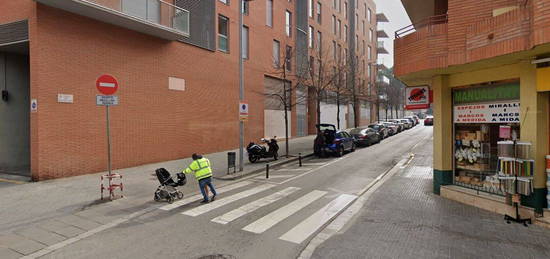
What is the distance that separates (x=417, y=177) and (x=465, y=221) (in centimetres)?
485

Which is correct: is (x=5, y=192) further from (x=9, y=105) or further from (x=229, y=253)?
(x=229, y=253)

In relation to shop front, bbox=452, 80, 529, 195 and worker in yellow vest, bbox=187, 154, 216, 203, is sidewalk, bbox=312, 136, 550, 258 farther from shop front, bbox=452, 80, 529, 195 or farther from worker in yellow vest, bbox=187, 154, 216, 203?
worker in yellow vest, bbox=187, 154, 216, 203

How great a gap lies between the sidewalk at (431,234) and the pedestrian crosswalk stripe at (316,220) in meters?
0.50

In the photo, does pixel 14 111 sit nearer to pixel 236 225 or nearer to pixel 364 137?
pixel 236 225

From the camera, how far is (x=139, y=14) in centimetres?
1230

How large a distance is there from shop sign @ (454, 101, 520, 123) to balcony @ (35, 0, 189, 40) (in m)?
11.9

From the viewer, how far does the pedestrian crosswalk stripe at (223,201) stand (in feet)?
23.0

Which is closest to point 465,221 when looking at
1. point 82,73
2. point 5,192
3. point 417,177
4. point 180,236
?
point 417,177

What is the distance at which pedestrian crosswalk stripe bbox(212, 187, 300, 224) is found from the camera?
647cm

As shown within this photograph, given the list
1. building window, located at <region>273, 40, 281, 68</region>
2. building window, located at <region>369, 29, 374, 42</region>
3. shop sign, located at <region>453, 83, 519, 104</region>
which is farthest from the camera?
building window, located at <region>369, 29, 374, 42</region>

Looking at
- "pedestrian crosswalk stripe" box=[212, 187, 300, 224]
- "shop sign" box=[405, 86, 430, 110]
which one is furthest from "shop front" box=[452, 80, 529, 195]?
"pedestrian crosswalk stripe" box=[212, 187, 300, 224]

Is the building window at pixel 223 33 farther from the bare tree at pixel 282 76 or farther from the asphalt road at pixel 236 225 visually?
the asphalt road at pixel 236 225

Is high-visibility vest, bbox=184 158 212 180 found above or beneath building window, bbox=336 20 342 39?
beneath

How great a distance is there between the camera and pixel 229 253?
4.78 m
